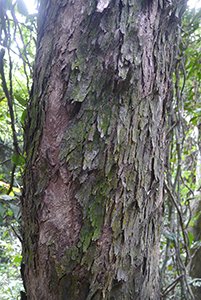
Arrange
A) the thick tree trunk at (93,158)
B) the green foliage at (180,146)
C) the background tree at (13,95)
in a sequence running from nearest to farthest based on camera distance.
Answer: the thick tree trunk at (93,158)
the background tree at (13,95)
the green foliage at (180,146)

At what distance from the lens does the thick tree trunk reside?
0.42 metres

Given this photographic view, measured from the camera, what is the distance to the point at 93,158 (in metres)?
0.43

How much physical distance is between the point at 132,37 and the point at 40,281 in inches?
21.7

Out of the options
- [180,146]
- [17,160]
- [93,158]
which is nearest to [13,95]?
[17,160]

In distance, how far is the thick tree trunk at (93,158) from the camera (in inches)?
16.6

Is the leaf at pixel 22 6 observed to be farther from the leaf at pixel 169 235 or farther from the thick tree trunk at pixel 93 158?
the leaf at pixel 169 235

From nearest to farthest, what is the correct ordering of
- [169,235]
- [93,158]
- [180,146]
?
[93,158] < [169,235] < [180,146]

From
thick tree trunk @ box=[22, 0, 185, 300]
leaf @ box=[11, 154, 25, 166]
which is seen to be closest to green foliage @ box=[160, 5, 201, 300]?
thick tree trunk @ box=[22, 0, 185, 300]

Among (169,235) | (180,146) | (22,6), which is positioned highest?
(22,6)

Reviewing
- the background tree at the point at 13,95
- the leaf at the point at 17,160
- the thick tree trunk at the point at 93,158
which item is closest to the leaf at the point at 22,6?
the background tree at the point at 13,95

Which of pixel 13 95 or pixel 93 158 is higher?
pixel 13 95

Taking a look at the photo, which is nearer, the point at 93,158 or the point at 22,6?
the point at 93,158

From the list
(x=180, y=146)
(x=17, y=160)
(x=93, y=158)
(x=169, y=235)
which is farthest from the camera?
(x=180, y=146)

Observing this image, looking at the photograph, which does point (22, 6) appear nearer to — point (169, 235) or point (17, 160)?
point (17, 160)
